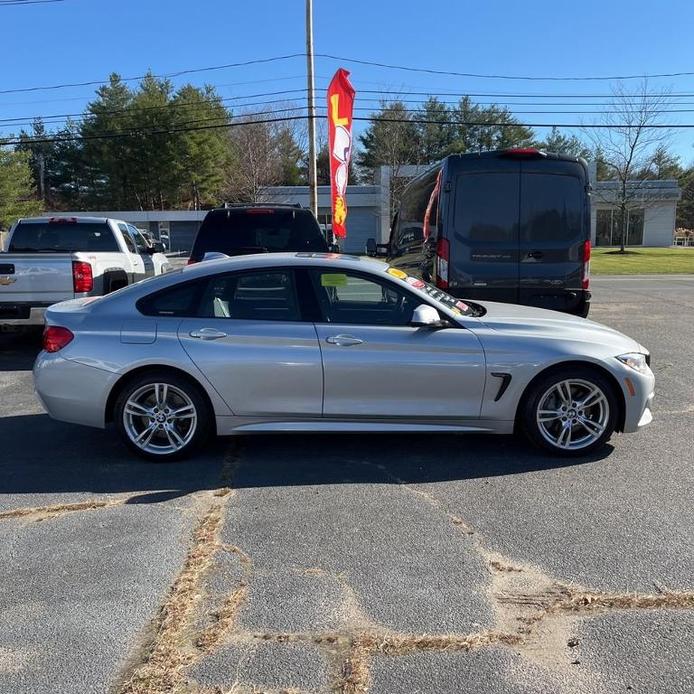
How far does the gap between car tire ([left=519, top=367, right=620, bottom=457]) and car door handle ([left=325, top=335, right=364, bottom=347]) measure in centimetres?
135

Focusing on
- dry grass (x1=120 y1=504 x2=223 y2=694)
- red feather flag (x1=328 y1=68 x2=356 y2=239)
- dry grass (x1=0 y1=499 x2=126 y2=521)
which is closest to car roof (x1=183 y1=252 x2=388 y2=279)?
dry grass (x1=0 y1=499 x2=126 y2=521)

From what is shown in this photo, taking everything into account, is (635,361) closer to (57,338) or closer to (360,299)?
(360,299)

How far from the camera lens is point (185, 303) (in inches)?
196

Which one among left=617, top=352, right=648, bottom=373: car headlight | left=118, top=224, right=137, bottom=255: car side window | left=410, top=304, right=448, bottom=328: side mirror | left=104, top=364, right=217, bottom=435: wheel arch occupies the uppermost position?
left=118, top=224, right=137, bottom=255: car side window

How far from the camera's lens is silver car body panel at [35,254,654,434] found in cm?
477

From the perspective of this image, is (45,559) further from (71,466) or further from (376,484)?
(376,484)

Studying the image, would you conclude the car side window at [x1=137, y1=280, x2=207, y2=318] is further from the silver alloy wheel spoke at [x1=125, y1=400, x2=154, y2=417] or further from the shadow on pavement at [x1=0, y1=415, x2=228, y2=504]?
the shadow on pavement at [x1=0, y1=415, x2=228, y2=504]

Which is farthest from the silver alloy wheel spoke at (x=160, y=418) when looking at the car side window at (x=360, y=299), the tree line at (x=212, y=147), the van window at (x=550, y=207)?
the tree line at (x=212, y=147)

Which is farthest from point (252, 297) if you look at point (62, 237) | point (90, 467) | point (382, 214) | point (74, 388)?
point (382, 214)

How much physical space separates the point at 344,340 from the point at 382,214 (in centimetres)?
4254

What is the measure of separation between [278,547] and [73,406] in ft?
7.25

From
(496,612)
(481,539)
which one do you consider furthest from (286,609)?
(481,539)

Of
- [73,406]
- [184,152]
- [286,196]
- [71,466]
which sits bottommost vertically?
[71,466]

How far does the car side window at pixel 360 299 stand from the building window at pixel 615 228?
4814 centimetres
